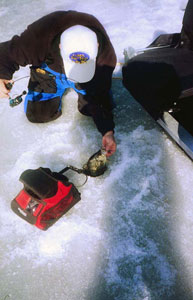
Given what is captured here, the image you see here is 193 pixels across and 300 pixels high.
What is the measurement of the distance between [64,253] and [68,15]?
143cm

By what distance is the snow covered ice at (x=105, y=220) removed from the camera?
4.11ft

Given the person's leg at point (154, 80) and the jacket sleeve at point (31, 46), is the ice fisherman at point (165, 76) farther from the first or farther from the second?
the jacket sleeve at point (31, 46)

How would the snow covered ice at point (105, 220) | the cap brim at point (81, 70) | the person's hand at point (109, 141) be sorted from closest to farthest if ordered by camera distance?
1. the snow covered ice at point (105, 220)
2. the cap brim at point (81, 70)
3. the person's hand at point (109, 141)

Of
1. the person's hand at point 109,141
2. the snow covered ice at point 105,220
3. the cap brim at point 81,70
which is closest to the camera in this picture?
the snow covered ice at point 105,220

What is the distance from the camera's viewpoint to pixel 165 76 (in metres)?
1.61

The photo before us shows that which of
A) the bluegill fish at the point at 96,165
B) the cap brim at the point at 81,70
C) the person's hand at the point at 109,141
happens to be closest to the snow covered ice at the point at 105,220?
the bluegill fish at the point at 96,165

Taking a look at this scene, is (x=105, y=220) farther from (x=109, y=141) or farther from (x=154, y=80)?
(x=154, y=80)

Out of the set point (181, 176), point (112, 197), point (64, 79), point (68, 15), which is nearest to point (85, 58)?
point (68, 15)

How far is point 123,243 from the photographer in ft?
4.47

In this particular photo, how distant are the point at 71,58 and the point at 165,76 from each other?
26.8 inches

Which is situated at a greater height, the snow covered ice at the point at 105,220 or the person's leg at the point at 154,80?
the person's leg at the point at 154,80

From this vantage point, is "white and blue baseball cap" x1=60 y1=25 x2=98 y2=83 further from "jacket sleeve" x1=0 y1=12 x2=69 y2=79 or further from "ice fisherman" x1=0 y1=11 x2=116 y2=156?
"jacket sleeve" x1=0 y1=12 x2=69 y2=79

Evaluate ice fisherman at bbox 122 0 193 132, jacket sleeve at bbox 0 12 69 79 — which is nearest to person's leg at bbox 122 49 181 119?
ice fisherman at bbox 122 0 193 132

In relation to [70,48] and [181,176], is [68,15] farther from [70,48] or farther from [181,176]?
[181,176]
